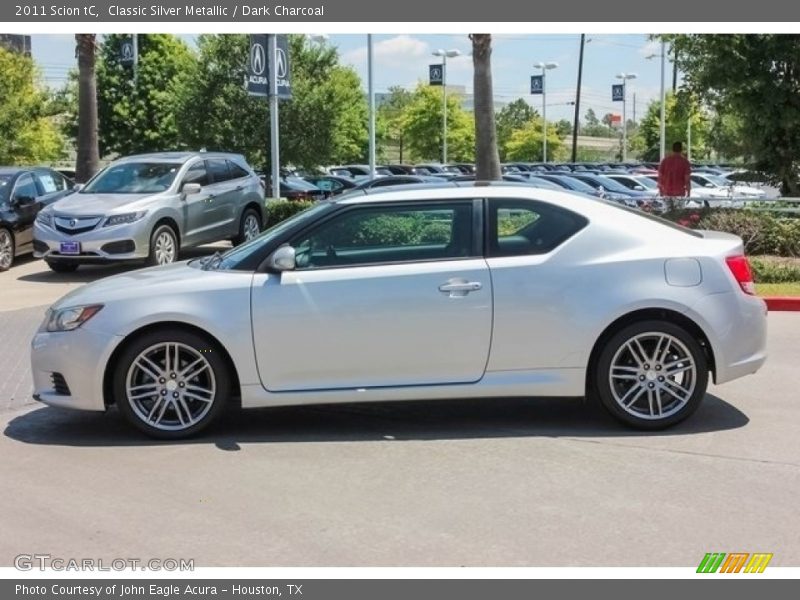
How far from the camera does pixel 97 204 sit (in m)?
14.3

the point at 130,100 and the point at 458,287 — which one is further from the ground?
the point at 130,100

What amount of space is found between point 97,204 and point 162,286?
8.87 meters

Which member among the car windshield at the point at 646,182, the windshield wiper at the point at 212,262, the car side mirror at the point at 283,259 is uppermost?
the car side mirror at the point at 283,259

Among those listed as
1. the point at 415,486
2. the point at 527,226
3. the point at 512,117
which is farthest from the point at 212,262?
the point at 512,117

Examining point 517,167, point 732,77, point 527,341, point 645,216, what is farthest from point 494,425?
point 517,167

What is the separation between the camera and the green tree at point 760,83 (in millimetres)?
16266

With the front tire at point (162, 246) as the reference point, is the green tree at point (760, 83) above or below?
above

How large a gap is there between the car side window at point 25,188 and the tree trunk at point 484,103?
7768 mm

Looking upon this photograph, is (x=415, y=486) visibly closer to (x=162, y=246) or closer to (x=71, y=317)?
(x=71, y=317)

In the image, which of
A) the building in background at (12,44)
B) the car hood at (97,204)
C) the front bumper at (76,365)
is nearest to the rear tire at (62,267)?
the car hood at (97,204)

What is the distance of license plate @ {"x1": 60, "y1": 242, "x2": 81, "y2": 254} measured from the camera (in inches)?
548

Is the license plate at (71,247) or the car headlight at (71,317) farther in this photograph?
the license plate at (71,247)

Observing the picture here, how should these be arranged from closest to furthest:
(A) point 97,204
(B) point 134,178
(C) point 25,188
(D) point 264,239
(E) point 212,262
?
(D) point 264,239 → (E) point 212,262 → (A) point 97,204 → (B) point 134,178 → (C) point 25,188

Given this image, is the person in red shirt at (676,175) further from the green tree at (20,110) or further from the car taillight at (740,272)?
the green tree at (20,110)
